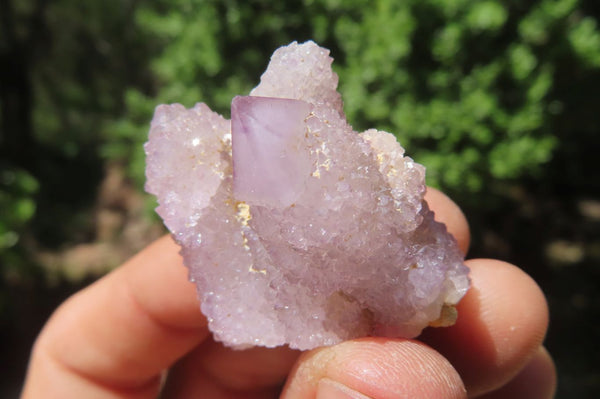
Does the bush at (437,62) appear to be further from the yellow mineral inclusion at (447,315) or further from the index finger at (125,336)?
the yellow mineral inclusion at (447,315)

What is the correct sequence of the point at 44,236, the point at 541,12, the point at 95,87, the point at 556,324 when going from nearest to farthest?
the point at 541,12 → the point at 556,324 → the point at 44,236 → the point at 95,87

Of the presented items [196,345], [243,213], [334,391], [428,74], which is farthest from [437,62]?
[334,391]

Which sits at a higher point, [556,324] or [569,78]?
[569,78]

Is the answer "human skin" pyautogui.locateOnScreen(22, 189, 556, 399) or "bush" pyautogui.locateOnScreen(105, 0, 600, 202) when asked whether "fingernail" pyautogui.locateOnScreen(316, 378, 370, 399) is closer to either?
"human skin" pyautogui.locateOnScreen(22, 189, 556, 399)

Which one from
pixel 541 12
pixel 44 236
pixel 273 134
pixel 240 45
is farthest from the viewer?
pixel 44 236

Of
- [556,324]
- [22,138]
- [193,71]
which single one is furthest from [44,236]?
[556,324]

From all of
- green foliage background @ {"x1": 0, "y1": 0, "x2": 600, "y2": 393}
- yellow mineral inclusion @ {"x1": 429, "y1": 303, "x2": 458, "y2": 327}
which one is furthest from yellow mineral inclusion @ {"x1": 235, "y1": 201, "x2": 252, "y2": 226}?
green foliage background @ {"x1": 0, "y1": 0, "x2": 600, "y2": 393}

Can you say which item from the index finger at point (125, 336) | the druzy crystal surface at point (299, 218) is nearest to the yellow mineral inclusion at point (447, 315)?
the druzy crystal surface at point (299, 218)

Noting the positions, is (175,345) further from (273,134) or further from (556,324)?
(556,324)
